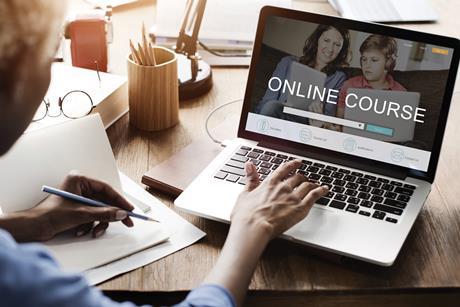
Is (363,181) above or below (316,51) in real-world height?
below

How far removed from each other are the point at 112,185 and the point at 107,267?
0.60 ft

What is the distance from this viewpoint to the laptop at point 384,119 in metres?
1.21

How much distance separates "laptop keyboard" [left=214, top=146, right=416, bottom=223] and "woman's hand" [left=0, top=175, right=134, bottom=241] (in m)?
0.20

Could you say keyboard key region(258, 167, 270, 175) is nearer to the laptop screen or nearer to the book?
the laptop screen

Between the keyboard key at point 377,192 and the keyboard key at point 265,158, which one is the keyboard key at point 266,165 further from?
the keyboard key at point 377,192

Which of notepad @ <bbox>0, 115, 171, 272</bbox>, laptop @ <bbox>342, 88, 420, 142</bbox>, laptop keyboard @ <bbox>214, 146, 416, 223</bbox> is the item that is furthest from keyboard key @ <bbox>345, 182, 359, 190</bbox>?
notepad @ <bbox>0, 115, 171, 272</bbox>

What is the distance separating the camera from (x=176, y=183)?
122 centimetres

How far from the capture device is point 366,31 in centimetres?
121

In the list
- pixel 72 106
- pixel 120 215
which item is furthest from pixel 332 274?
pixel 72 106

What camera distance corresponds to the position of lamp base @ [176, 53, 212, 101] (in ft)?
5.01

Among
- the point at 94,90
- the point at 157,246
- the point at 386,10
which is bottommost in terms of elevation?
the point at 157,246

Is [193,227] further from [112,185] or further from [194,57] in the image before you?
[194,57]

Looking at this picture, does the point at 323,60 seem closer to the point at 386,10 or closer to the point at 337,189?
the point at 337,189

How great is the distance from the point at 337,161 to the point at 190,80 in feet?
1.45
